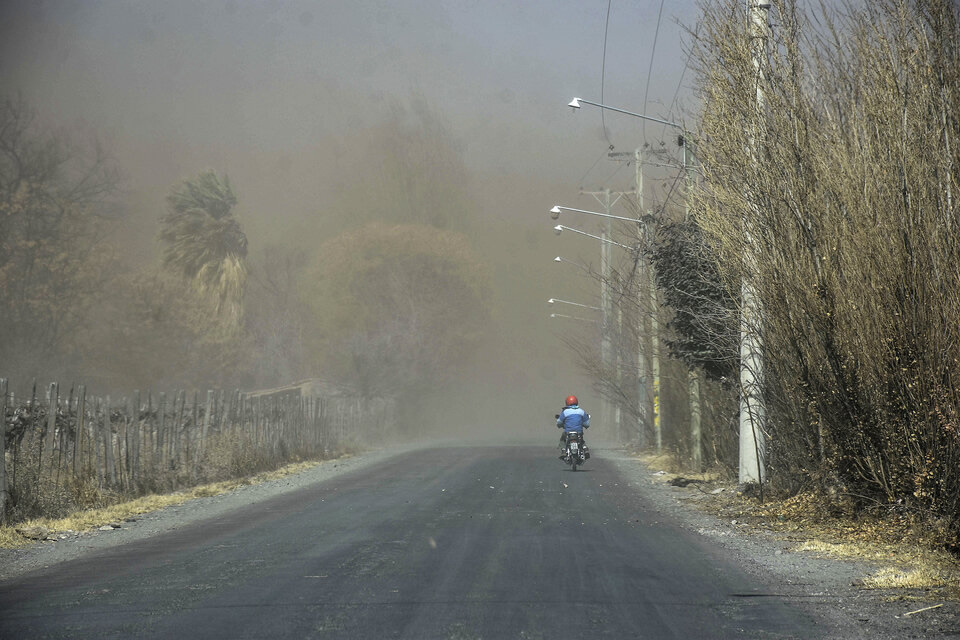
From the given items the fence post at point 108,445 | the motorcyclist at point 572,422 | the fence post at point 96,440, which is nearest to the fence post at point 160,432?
the fence post at point 108,445

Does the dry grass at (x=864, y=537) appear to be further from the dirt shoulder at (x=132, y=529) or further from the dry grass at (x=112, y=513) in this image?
the dry grass at (x=112, y=513)

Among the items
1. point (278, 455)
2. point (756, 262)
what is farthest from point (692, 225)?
point (278, 455)

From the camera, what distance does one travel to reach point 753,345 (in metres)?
16.5

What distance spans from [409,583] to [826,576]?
377 cm

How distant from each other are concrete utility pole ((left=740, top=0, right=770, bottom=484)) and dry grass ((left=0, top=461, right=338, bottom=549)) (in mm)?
9107

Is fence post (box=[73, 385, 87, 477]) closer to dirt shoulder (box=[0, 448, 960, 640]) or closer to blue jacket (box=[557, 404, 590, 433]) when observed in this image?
dirt shoulder (box=[0, 448, 960, 640])

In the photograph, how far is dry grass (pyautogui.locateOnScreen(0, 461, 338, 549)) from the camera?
533 inches

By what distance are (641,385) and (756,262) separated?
83.1ft

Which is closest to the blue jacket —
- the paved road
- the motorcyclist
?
the motorcyclist

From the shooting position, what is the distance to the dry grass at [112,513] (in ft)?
44.4

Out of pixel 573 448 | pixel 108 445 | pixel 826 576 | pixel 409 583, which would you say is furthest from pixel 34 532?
pixel 573 448

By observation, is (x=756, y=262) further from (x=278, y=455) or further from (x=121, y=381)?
(x=121, y=381)

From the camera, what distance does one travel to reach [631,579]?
9.66m

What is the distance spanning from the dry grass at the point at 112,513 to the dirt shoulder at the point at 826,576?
7.97m
